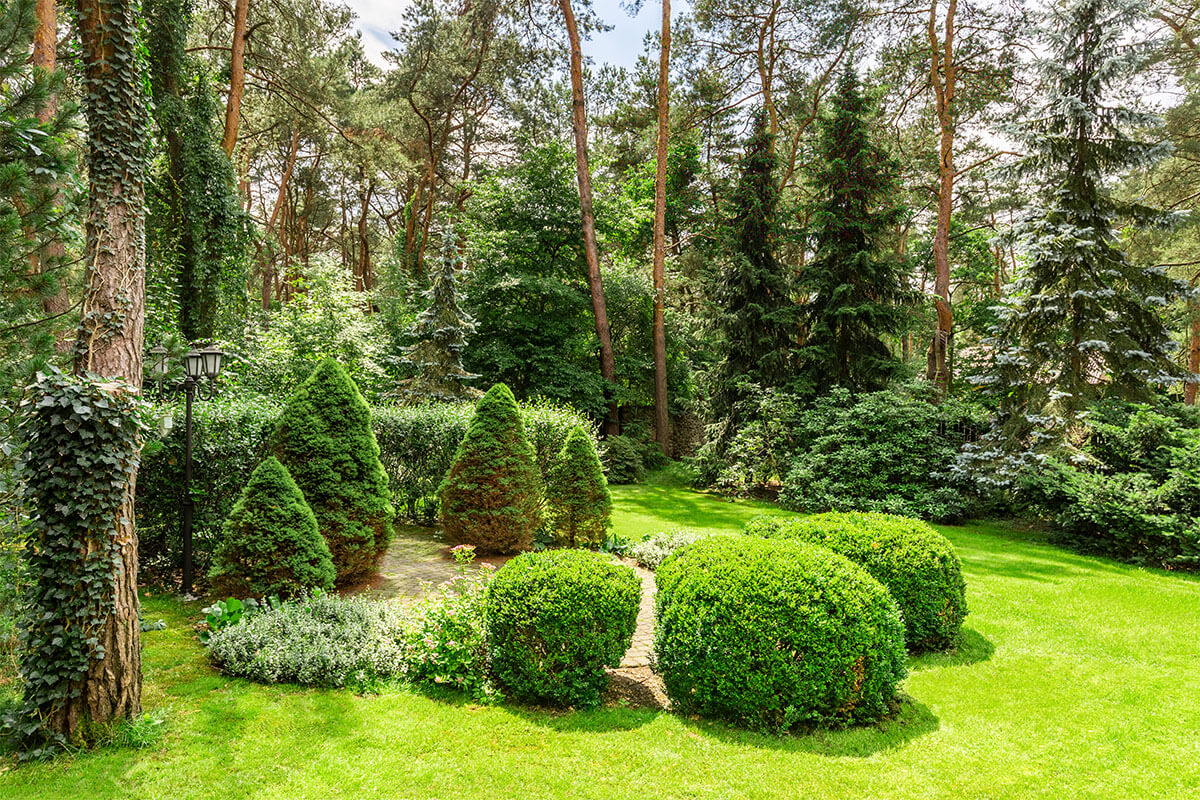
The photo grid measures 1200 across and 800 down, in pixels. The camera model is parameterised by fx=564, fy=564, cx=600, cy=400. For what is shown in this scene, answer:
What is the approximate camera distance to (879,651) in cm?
388

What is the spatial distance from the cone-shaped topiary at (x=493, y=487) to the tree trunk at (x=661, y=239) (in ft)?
30.1

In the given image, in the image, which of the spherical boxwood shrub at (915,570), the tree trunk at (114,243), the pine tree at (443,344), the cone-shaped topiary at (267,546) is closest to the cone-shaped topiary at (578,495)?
the spherical boxwood shrub at (915,570)

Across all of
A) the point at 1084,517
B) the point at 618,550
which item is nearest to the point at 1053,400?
the point at 1084,517

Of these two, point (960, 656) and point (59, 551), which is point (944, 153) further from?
point (59, 551)

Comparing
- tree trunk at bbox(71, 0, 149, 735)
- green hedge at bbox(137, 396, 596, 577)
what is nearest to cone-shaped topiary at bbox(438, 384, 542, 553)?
green hedge at bbox(137, 396, 596, 577)

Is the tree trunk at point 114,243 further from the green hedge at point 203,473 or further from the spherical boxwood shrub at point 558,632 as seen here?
the spherical boxwood shrub at point 558,632

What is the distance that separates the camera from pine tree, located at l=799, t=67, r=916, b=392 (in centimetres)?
1345

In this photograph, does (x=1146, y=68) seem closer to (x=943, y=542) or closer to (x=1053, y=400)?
(x=1053, y=400)

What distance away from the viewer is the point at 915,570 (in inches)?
197

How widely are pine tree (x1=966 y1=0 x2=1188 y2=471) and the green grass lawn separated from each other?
267 inches

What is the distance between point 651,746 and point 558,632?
0.94 metres

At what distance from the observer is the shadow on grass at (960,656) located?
495cm

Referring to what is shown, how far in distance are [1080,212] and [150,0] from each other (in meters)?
18.0

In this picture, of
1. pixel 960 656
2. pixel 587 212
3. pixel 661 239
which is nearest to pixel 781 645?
pixel 960 656
